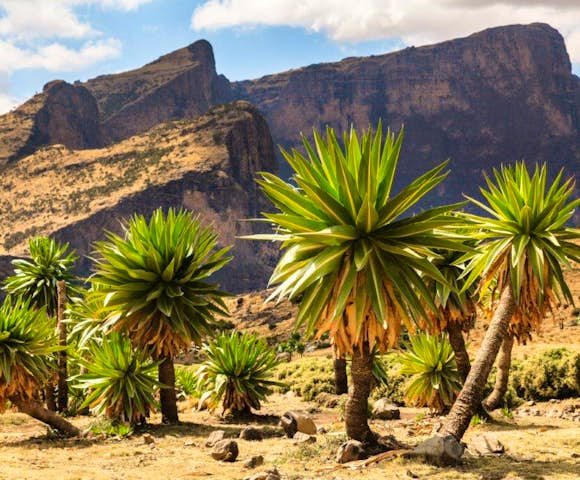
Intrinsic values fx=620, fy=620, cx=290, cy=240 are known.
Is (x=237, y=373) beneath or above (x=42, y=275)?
beneath

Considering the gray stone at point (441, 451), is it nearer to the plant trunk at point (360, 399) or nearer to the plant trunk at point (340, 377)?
the plant trunk at point (360, 399)

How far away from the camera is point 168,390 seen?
16484 millimetres

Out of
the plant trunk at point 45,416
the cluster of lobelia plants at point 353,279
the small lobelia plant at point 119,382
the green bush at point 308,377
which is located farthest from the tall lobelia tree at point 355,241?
the green bush at point 308,377

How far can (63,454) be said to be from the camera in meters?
12.3

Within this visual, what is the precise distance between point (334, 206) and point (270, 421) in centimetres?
1021

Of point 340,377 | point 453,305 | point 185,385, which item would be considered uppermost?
point 453,305

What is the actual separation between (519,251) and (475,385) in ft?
7.75

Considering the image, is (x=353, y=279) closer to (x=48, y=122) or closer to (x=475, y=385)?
(x=475, y=385)

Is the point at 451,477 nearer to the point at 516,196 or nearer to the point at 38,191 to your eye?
the point at 516,196

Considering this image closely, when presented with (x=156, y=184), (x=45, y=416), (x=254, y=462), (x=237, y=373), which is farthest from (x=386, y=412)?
(x=156, y=184)

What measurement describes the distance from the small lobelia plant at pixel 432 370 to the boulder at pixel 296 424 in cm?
Answer: 383

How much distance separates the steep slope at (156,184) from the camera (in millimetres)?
125312

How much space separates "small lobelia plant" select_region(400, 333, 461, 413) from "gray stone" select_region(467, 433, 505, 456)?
19.1 feet

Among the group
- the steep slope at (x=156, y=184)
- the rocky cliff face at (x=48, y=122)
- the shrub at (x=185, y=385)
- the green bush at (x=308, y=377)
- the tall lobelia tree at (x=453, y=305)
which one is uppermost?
the rocky cliff face at (x=48, y=122)
